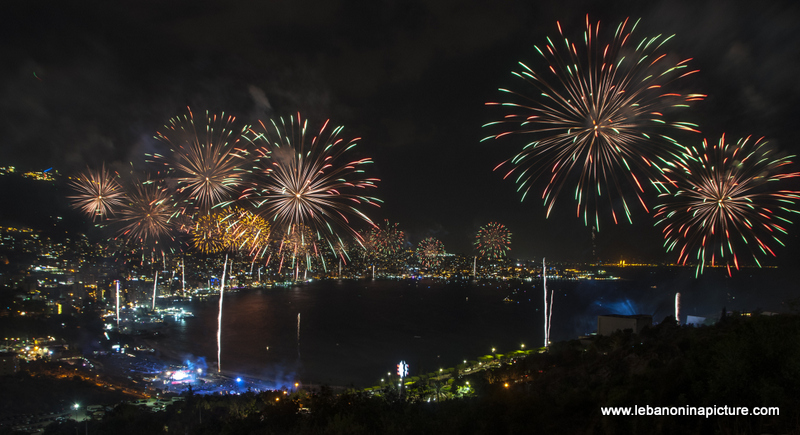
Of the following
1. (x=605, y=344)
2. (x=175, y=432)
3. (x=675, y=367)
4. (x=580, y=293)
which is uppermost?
(x=675, y=367)

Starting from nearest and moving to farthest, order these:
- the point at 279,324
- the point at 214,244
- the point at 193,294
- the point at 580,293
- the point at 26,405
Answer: the point at 26,405
the point at 214,244
the point at 279,324
the point at 193,294
the point at 580,293

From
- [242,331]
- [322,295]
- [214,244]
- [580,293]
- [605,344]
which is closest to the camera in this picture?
[605,344]

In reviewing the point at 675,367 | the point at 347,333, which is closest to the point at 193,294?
the point at 347,333

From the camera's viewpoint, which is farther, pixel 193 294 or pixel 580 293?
pixel 580 293

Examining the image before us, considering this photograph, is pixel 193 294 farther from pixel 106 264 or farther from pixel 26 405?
pixel 26 405

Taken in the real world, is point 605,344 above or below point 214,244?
below

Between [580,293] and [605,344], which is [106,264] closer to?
[605,344]

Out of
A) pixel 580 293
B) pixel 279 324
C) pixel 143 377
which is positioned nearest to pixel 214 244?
pixel 143 377
